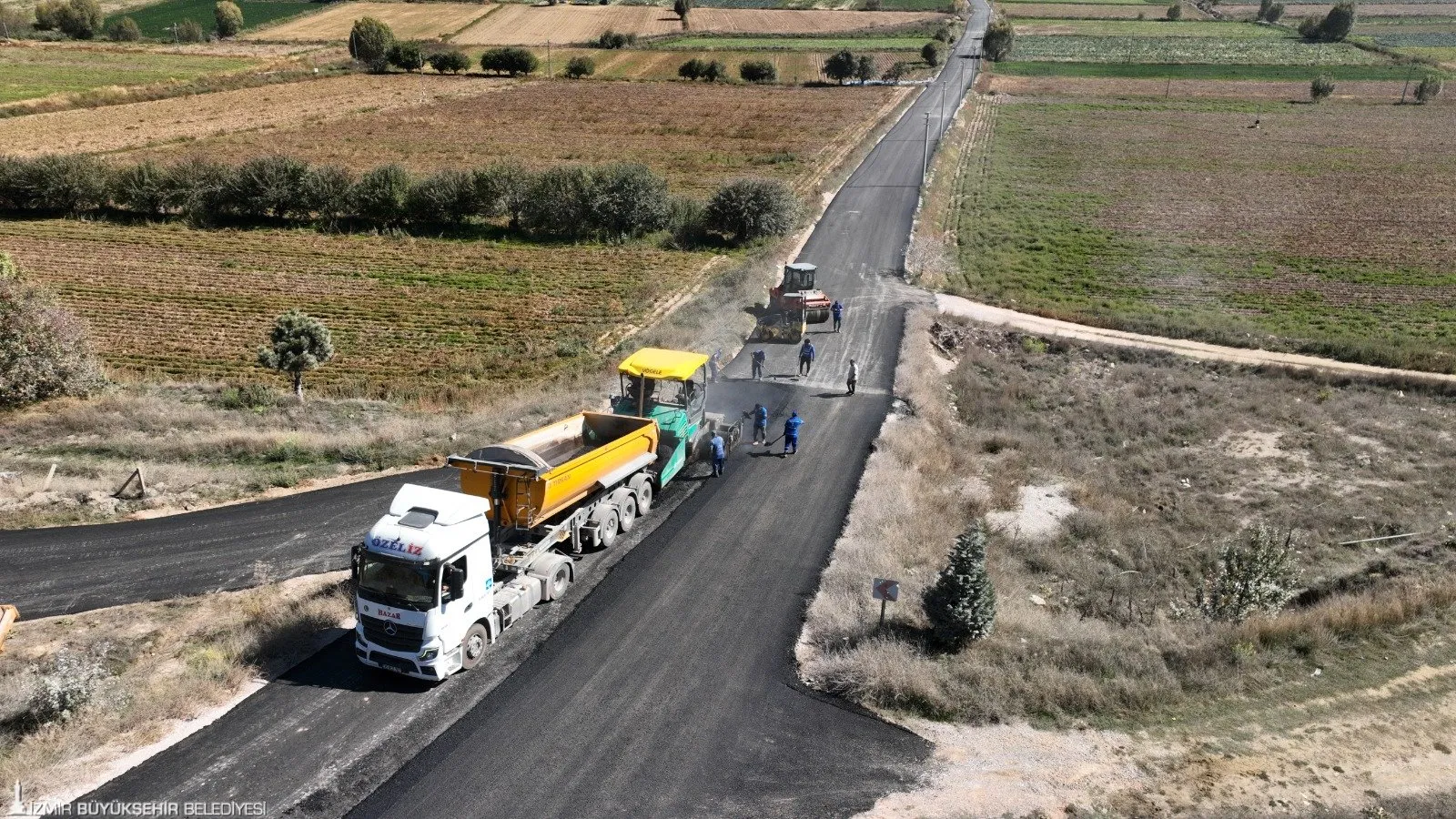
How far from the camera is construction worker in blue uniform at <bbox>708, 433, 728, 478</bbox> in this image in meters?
23.4

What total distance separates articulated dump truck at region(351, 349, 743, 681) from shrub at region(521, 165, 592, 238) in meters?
28.1

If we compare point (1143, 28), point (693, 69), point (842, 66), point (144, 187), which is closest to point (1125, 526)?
point (144, 187)

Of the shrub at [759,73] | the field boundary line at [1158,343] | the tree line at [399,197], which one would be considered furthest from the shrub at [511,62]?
the field boundary line at [1158,343]

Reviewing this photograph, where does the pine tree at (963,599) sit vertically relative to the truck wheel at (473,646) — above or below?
above

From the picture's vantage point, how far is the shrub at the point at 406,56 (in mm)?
106188

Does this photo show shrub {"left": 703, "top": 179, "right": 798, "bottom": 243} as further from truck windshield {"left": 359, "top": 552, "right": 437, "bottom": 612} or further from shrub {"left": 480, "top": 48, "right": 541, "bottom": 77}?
shrub {"left": 480, "top": 48, "right": 541, "bottom": 77}

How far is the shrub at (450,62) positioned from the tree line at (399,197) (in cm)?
5917

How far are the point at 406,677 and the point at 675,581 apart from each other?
5611 millimetres

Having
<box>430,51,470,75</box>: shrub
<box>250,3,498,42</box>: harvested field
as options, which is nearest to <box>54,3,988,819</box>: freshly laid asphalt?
<box>430,51,470,75</box>: shrub

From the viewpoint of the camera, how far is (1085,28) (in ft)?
506

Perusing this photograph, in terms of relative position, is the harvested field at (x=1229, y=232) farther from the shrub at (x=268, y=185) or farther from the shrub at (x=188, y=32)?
the shrub at (x=188, y=32)

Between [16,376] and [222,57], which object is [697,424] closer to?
[16,376]

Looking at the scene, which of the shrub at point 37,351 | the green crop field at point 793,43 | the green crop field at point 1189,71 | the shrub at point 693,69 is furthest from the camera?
the green crop field at point 793,43

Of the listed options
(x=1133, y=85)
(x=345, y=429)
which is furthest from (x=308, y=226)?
(x=1133, y=85)
